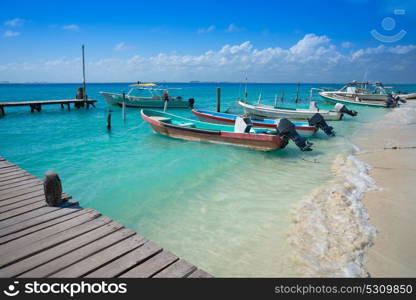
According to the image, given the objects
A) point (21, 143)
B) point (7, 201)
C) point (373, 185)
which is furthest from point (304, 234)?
point (21, 143)

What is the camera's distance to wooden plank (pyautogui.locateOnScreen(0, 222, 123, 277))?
116 inches

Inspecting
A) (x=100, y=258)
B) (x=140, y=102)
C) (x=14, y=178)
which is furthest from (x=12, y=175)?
(x=140, y=102)

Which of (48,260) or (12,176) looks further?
(12,176)

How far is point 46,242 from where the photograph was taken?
3.52m

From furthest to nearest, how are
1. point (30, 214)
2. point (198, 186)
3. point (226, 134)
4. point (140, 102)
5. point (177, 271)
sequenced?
point (140, 102), point (226, 134), point (198, 186), point (30, 214), point (177, 271)

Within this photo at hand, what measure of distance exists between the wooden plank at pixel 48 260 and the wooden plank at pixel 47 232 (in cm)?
39

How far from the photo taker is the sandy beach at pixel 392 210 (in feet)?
14.6

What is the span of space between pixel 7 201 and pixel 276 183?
744 cm

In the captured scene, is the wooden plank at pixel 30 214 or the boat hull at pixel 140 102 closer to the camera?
the wooden plank at pixel 30 214

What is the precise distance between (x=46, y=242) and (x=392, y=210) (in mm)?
7568

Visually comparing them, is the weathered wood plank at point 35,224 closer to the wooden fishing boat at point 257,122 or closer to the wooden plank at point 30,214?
the wooden plank at point 30,214

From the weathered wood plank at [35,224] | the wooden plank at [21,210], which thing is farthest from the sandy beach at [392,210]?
the wooden plank at [21,210]

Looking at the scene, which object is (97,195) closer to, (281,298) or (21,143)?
(281,298)

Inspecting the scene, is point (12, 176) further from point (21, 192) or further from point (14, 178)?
point (21, 192)
